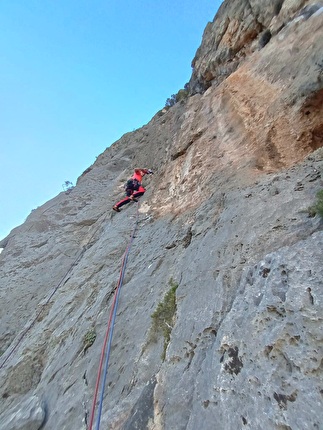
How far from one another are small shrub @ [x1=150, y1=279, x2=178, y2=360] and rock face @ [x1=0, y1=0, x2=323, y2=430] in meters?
0.03

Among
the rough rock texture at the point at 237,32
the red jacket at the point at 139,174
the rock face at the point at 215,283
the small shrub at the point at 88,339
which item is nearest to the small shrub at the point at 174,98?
the rough rock texture at the point at 237,32

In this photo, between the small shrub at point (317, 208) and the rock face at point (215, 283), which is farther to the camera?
the small shrub at point (317, 208)

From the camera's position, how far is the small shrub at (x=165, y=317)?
13.2ft

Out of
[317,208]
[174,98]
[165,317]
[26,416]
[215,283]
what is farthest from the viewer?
[174,98]

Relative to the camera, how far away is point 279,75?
22.1 ft

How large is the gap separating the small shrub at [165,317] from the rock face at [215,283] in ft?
0.09

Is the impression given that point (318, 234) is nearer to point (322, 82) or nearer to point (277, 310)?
point (277, 310)

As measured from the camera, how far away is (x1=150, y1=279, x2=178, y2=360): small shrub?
4025 millimetres

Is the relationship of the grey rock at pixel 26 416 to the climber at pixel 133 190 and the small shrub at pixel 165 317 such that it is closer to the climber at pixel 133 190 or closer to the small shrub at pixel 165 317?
the small shrub at pixel 165 317

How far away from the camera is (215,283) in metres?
3.84

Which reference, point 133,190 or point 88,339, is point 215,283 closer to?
point 88,339

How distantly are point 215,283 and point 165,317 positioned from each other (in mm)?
879

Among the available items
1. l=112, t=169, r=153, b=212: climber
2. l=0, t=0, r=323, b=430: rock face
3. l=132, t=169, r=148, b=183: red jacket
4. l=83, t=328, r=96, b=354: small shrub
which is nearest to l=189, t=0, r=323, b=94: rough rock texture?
l=0, t=0, r=323, b=430: rock face

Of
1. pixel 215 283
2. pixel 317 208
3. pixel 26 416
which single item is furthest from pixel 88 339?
pixel 317 208
